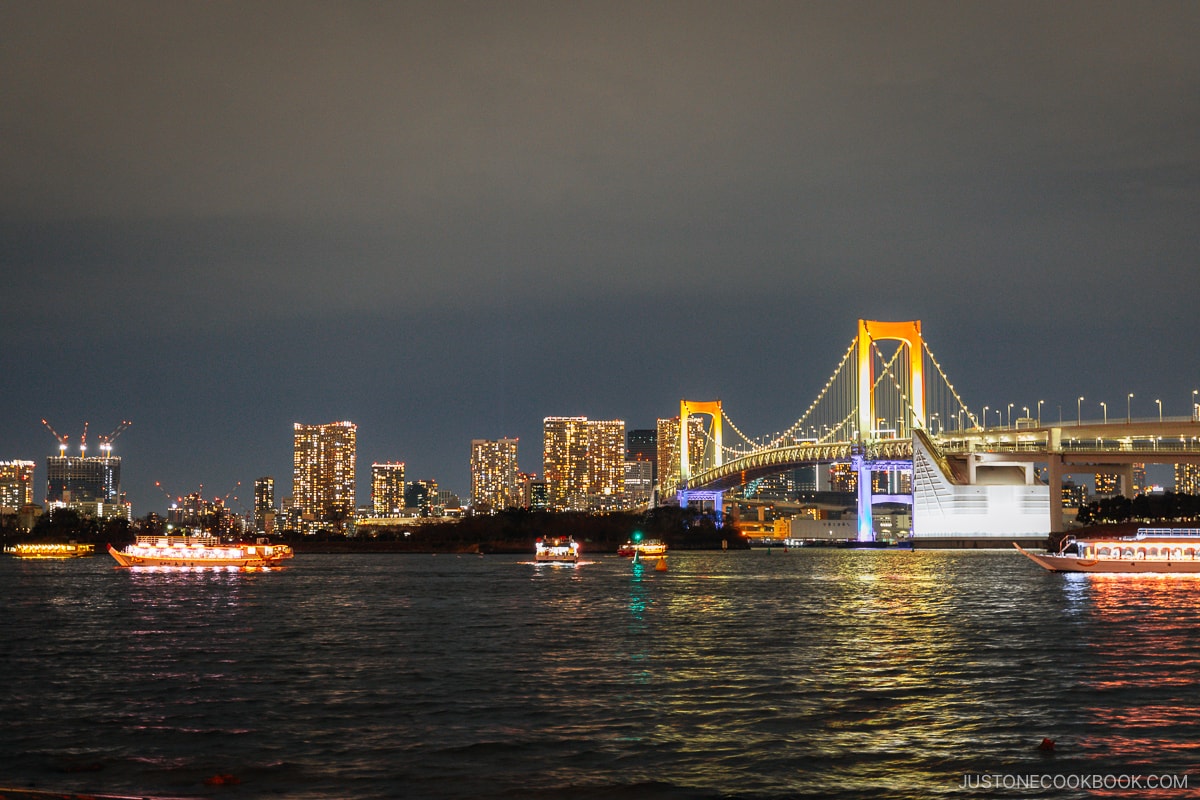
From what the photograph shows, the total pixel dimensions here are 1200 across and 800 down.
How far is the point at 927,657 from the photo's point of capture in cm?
2358

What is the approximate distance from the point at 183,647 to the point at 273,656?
117 inches

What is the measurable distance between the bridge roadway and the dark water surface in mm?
49935

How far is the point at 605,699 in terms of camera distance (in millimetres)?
18625

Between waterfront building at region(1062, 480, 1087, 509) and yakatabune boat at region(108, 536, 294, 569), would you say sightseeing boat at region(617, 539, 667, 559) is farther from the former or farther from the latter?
waterfront building at region(1062, 480, 1087, 509)

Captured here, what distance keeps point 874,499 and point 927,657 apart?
265 ft

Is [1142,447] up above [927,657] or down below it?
above

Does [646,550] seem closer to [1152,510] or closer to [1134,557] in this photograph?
Answer: [1134,557]

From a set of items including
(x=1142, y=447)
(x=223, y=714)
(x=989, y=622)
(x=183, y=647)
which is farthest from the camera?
(x=1142, y=447)

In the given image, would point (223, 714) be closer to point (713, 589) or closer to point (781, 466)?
point (713, 589)

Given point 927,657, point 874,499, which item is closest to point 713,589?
point 927,657

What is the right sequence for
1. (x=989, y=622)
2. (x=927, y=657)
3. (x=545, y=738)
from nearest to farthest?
1. (x=545, y=738)
2. (x=927, y=657)
3. (x=989, y=622)

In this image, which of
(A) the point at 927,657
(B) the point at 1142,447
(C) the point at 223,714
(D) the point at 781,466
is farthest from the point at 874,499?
(C) the point at 223,714

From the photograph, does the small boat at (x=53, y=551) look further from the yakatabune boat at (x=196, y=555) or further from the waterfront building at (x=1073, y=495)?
the waterfront building at (x=1073, y=495)

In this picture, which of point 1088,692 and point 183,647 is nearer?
point 1088,692
